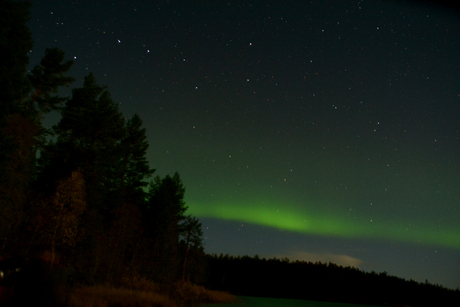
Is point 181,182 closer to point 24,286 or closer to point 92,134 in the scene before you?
point 92,134

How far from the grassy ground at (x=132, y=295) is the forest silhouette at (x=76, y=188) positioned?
5.05 ft

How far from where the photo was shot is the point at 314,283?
5138 inches

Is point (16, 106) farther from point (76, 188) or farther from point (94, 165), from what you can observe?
point (94, 165)

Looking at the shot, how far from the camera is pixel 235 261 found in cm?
13238

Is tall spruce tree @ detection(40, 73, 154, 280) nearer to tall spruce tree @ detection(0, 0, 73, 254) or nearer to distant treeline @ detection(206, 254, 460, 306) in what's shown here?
tall spruce tree @ detection(0, 0, 73, 254)

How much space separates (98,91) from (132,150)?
36.0 ft

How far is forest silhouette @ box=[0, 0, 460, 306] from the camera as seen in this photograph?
18922 mm

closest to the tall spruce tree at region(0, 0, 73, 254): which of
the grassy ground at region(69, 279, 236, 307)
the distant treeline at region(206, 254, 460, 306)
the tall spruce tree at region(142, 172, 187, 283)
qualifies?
the grassy ground at region(69, 279, 236, 307)

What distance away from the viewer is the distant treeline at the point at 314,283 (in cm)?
11312

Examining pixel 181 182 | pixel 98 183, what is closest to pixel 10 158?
pixel 98 183

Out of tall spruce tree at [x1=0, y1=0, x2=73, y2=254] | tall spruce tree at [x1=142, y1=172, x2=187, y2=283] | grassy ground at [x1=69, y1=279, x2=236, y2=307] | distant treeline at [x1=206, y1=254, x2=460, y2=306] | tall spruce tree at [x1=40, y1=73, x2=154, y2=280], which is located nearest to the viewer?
tall spruce tree at [x1=0, y1=0, x2=73, y2=254]

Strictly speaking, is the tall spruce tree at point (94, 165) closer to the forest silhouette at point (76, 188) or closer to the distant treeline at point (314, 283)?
the forest silhouette at point (76, 188)

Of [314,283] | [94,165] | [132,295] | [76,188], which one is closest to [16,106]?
[76,188]

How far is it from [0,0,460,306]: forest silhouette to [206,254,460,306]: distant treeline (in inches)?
2561
